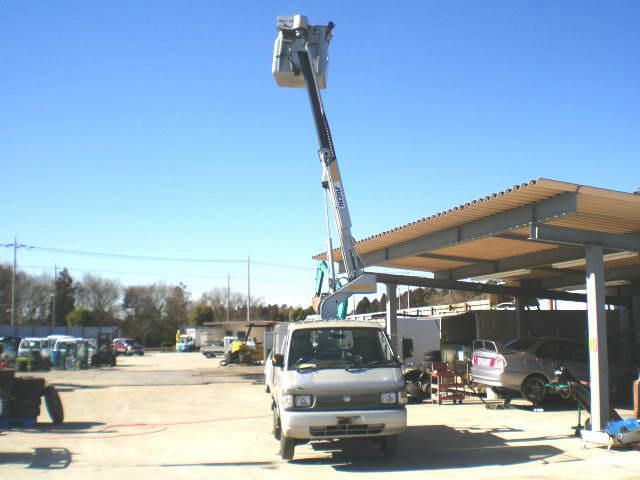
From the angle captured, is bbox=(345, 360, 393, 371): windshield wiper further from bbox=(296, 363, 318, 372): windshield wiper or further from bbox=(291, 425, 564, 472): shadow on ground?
bbox=(291, 425, 564, 472): shadow on ground

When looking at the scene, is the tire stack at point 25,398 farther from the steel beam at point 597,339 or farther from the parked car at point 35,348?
the parked car at point 35,348

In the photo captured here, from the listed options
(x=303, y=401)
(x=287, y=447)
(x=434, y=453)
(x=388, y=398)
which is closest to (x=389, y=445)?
(x=388, y=398)

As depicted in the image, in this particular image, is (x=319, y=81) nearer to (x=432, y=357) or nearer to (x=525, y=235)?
(x=525, y=235)

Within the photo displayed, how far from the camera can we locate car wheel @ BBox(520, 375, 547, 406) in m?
16.0

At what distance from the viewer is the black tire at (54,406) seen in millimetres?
13822

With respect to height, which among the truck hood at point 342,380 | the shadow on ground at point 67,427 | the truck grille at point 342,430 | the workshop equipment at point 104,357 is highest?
the truck hood at point 342,380

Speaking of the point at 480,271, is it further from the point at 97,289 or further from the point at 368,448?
the point at 97,289

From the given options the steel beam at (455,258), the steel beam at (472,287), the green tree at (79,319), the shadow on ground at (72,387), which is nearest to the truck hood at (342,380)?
the steel beam at (472,287)

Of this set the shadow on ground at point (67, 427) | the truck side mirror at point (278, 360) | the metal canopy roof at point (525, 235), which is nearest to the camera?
the truck side mirror at point (278, 360)

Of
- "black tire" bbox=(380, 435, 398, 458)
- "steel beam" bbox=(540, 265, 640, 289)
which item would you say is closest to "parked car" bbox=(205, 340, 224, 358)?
"steel beam" bbox=(540, 265, 640, 289)

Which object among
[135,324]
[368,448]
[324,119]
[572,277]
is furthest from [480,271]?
[135,324]

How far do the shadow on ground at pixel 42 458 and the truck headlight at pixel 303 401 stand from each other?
354cm

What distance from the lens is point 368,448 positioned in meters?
10.9

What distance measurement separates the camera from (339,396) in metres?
9.28
